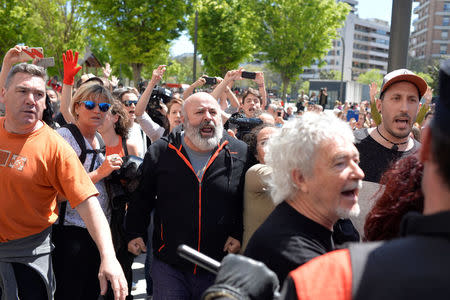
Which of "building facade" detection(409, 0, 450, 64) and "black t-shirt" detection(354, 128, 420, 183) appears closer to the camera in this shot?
"black t-shirt" detection(354, 128, 420, 183)

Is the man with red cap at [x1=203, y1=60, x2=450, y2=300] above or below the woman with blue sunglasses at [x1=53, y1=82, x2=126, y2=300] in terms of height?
above

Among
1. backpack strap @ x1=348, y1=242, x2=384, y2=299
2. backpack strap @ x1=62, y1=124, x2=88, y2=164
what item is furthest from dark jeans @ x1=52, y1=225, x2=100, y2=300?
backpack strap @ x1=348, y1=242, x2=384, y2=299

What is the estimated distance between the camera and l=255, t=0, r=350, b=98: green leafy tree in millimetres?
30806

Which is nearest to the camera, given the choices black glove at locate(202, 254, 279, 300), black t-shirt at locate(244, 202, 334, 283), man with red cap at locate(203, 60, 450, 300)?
man with red cap at locate(203, 60, 450, 300)

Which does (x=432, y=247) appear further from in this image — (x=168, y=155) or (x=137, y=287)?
(x=137, y=287)

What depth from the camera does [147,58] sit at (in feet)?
54.0

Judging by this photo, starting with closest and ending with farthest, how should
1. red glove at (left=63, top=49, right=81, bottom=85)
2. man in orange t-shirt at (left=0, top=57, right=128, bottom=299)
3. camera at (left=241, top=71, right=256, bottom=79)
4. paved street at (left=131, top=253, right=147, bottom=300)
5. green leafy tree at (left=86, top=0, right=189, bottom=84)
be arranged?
man in orange t-shirt at (left=0, top=57, right=128, bottom=299) < red glove at (left=63, top=49, right=81, bottom=85) < paved street at (left=131, top=253, right=147, bottom=300) < camera at (left=241, top=71, right=256, bottom=79) < green leafy tree at (left=86, top=0, right=189, bottom=84)

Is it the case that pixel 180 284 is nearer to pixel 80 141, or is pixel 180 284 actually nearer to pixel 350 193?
pixel 80 141

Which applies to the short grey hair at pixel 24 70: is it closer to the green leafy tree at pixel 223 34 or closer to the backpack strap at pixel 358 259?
the backpack strap at pixel 358 259

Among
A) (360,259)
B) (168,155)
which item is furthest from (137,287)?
(360,259)

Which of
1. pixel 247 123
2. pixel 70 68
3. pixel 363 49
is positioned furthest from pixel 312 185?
pixel 363 49

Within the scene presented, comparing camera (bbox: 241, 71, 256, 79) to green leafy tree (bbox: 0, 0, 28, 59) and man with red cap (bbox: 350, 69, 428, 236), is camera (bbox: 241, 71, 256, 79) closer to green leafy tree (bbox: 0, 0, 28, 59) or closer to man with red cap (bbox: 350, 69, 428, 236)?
man with red cap (bbox: 350, 69, 428, 236)

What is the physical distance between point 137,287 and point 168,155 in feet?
8.72

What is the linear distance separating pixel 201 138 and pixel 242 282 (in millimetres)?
2306
